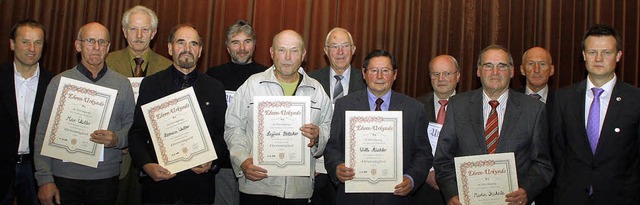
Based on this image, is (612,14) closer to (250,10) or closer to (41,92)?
(250,10)

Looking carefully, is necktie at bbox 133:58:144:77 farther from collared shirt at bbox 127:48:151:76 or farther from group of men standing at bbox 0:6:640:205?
group of men standing at bbox 0:6:640:205

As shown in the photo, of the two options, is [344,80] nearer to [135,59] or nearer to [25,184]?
[135,59]

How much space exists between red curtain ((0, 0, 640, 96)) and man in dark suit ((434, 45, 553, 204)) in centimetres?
220

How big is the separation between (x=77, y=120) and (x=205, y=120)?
826 mm

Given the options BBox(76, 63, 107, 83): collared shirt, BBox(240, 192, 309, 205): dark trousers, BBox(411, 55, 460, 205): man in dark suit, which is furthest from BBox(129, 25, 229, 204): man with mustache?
BBox(411, 55, 460, 205): man in dark suit

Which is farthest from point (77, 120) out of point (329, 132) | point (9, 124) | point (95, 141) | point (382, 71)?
point (382, 71)

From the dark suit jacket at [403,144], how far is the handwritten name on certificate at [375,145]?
11 centimetres

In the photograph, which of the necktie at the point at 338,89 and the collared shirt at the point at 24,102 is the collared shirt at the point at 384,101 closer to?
the necktie at the point at 338,89

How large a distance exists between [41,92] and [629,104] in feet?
12.7

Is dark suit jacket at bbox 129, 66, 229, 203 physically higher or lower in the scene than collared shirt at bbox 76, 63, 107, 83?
lower

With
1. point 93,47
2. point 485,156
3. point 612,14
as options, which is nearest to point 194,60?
point 93,47

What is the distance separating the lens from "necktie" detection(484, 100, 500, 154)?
3328mm

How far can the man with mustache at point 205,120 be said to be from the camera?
3.31m

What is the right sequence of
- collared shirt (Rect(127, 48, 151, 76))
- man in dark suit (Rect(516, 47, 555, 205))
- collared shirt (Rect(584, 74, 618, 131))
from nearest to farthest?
collared shirt (Rect(584, 74, 618, 131))
collared shirt (Rect(127, 48, 151, 76))
man in dark suit (Rect(516, 47, 555, 205))
